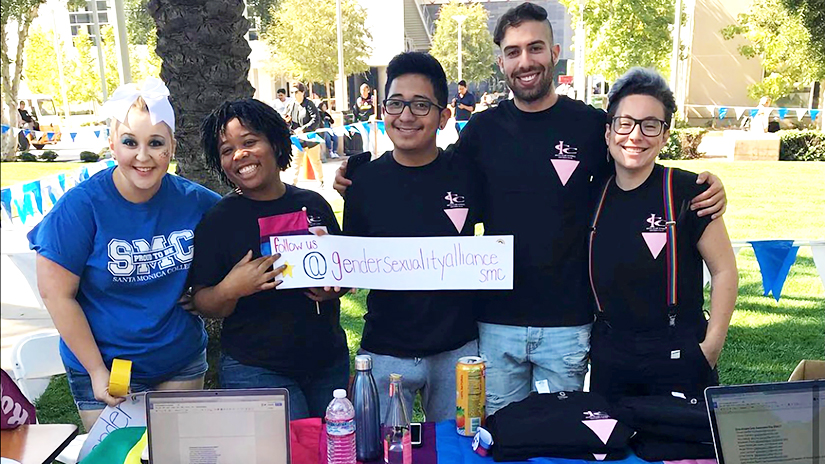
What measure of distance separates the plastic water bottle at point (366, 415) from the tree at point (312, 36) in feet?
92.9

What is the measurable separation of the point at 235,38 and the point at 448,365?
9.32 feet

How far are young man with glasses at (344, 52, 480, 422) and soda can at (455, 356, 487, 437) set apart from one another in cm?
33

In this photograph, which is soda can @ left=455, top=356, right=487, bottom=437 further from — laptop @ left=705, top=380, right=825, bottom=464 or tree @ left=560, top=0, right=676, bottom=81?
tree @ left=560, top=0, right=676, bottom=81

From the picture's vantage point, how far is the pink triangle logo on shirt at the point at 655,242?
2.44m

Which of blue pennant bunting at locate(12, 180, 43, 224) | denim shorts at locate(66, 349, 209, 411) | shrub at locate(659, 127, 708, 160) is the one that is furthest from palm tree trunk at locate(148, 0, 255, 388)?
shrub at locate(659, 127, 708, 160)

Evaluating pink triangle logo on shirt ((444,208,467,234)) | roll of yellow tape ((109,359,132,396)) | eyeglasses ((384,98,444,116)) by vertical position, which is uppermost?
eyeglasses ((384,98,444,116))

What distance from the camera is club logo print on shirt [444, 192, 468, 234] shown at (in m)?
2.64

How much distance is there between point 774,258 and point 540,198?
3068 mm

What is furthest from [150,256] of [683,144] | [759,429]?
[683,144]

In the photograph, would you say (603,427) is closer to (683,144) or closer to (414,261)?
(414,261)

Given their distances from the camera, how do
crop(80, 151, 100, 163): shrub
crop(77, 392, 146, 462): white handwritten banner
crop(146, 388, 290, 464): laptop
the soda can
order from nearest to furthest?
crop(146, 388, 290, 464): laptop → the soda can → crop(77, 392, 146, 462): white handwritten banner → crop(80, 151, 100, 163): shrub

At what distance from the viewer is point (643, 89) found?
8.27ft

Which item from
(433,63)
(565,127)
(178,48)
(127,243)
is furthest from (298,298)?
(178,48)

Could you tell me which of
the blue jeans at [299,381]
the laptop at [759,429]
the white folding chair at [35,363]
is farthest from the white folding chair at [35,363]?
the laptop at [759,429]
